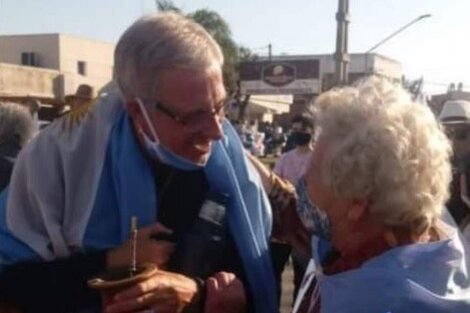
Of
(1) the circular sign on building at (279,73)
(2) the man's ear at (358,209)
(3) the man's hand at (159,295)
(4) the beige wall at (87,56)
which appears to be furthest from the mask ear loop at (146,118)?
(4) the beige wall at (87,56)

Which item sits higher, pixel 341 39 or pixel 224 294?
pixel 341 39

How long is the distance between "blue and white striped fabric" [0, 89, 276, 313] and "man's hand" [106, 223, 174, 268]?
0.21 feet

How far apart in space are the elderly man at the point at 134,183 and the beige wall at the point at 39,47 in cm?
4165

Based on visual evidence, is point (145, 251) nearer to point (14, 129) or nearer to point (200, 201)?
point (200, 201)

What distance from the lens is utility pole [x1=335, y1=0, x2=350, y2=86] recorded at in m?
13.6

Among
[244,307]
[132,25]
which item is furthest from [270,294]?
[132,25]

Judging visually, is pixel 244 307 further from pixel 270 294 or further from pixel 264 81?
pixel 264 81

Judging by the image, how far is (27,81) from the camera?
98.5ft

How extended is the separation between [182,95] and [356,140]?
1.52ft

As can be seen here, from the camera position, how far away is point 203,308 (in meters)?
1.99

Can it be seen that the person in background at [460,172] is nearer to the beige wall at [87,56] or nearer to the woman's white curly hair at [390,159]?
the woman's white curly hair at [390,159]

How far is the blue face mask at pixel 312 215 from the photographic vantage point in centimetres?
198

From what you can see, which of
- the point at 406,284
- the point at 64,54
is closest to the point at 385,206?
the point at 406,284

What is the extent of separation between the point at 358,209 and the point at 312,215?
0.21 metres
